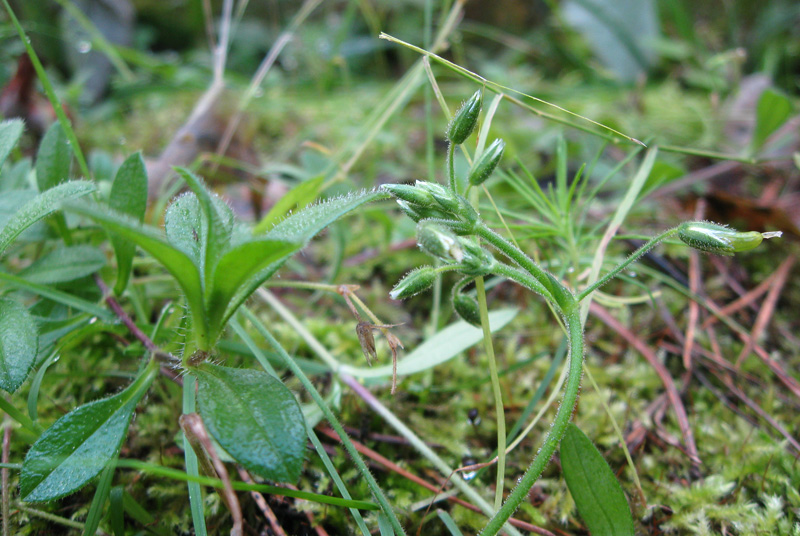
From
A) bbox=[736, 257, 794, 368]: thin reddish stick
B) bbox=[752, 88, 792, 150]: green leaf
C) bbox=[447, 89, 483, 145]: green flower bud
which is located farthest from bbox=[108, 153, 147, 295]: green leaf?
bbox=[752, 88, 792, 150]: green leaf

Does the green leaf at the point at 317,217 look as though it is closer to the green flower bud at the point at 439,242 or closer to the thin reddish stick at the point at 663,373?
the green flower bud at the point at 439,242

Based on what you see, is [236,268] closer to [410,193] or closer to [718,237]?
[410,193]

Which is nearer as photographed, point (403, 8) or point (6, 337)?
point (6, 337)

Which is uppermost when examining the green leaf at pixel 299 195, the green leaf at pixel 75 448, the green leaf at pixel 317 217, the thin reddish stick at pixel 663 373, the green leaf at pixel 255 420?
the green leaf at pixel 317 217

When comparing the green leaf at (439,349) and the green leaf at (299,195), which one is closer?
the green leaf at (439,349)

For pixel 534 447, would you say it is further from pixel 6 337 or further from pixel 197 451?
pixel 6 337

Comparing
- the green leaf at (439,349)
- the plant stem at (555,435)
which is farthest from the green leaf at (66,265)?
the plant stem at (555,435)

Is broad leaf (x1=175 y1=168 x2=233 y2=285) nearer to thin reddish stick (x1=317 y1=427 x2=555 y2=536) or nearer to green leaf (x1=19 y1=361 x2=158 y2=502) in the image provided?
green leaf (x1=19 y1=361 x2=158 y2=502)

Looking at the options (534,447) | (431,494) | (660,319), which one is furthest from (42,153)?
(660,319)
